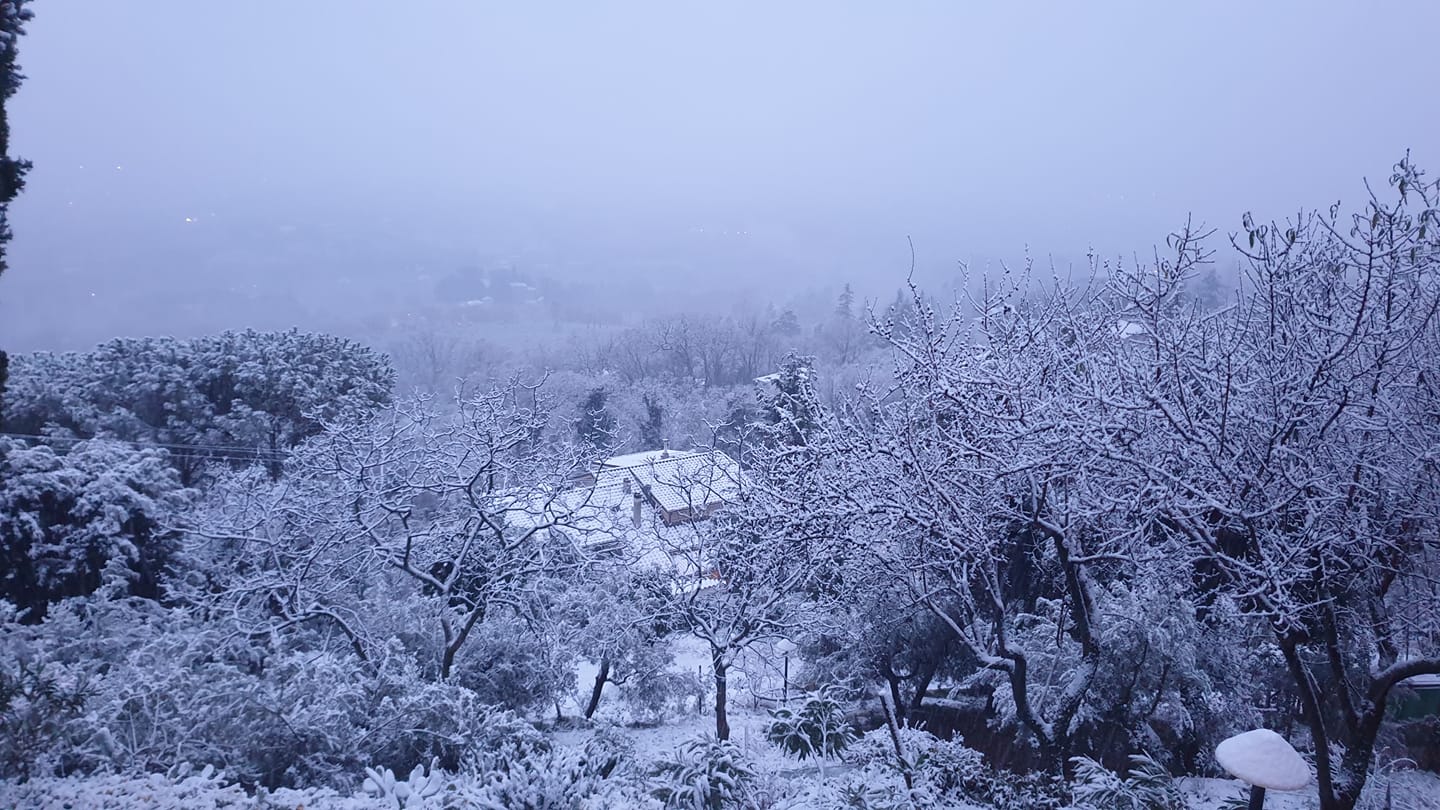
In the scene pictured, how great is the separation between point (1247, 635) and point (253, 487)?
14.1m

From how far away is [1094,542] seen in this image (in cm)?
643

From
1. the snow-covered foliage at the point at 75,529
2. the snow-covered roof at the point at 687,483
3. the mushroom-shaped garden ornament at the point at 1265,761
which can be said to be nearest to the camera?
the mushroom-shaped garden ornament at the point at 1265,761

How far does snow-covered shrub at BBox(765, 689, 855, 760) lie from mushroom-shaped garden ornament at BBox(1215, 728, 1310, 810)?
229cm

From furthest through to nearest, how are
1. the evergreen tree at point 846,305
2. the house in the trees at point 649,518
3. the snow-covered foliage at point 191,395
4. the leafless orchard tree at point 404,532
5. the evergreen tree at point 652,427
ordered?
the evergreen tree at point 846,305
the evergreen tree at point 652,427
the snow-covered foliage at point 191,395
the house in the trees at point 649,518
the leafless orchard tree at point 404,532

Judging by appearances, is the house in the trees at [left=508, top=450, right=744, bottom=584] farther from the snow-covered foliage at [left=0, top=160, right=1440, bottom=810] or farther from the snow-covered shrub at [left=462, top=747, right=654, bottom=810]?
the snow-covered shrub at [left=462, top=747, right=654, bottom=810]

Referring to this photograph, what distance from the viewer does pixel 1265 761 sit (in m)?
4.14

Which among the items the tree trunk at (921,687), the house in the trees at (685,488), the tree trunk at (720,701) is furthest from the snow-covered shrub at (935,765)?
the house in the trees at (685,488)

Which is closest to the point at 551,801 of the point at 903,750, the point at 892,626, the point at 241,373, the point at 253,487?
the point at 903,750

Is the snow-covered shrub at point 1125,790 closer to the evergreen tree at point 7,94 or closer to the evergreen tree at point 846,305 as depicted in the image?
the evergreen tree at point 7,94

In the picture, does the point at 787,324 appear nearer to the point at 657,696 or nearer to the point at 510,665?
the point at 657,696

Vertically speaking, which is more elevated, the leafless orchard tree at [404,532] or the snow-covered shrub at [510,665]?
the leafless orchard tree at [404,532]

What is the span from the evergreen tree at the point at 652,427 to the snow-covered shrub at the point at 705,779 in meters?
28.1

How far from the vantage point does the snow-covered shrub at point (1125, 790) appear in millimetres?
4500

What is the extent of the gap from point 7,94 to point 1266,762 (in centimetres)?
823
